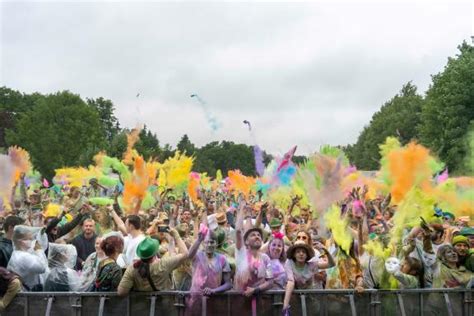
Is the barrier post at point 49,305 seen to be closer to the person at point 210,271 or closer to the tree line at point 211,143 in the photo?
the person at point 210,271

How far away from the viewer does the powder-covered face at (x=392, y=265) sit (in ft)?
26.5

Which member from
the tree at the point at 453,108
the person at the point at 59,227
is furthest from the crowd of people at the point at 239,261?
the tree at the point at 453,108

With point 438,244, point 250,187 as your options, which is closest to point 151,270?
point 438,244

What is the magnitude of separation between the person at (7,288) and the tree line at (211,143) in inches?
669

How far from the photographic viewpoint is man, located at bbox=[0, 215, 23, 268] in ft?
27.9

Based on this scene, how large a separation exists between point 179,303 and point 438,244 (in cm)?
348

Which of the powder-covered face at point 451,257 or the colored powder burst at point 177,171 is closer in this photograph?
the powder-covered face at point 451,257

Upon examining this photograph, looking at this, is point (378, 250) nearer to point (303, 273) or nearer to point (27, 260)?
point (303, 273)

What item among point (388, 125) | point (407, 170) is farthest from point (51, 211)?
point (388, 125)

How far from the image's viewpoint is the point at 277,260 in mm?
8383

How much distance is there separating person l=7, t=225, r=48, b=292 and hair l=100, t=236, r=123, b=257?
842 mm

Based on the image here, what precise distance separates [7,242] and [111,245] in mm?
1542

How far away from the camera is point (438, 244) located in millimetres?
9188

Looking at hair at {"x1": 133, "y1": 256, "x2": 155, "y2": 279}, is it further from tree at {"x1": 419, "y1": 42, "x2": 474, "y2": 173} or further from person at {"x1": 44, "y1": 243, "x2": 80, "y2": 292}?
tree at {"x1": 419, "y1": 42, "x2": 474, "y2": 173}
